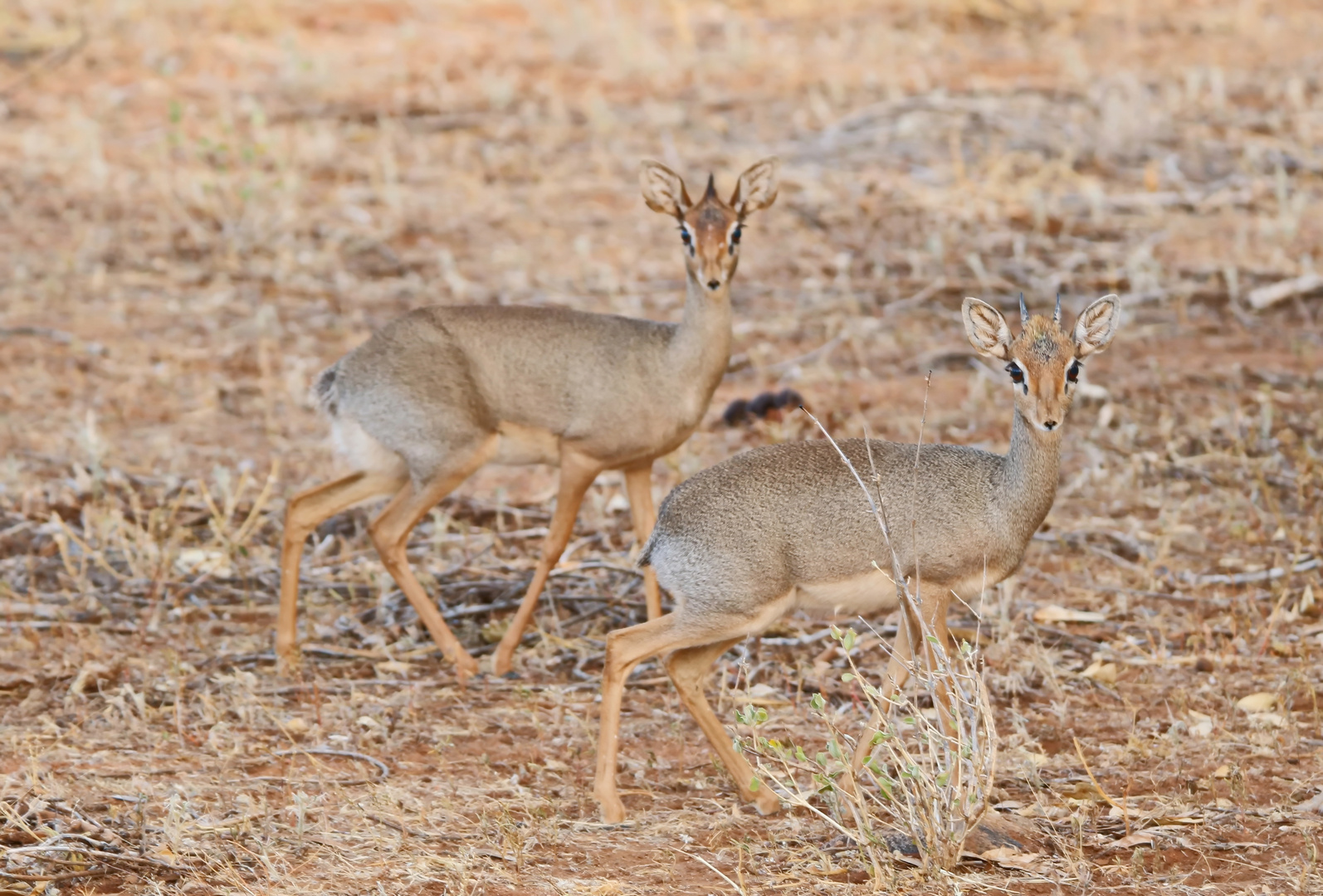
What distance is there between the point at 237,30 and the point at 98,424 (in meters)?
8.15

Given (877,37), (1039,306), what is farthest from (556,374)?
(877,37)

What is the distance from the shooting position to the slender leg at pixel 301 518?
595 centimetres

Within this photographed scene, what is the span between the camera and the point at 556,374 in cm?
610

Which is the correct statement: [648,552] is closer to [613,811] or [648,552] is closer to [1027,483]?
[613,811]

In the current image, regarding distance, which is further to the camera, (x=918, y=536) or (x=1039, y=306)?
(x=1039, y=306)

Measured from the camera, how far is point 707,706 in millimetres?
4883

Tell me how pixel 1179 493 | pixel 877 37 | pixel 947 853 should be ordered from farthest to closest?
1. pixel 877 37
2. pixel 1179 493
3. pixel 947 853

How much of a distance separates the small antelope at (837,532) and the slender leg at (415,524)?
1.31 metres

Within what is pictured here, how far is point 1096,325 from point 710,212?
5.38ft

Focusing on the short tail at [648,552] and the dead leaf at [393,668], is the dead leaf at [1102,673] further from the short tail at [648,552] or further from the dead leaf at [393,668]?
the dead leaf at [393,668]

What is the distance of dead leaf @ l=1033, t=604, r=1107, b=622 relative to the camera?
6035mm

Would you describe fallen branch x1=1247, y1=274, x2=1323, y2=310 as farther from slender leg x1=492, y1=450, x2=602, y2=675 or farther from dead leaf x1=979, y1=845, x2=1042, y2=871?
dead leaf x1=979, y1=845, x2=1042, y2=871

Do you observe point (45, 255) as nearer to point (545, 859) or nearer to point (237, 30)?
point (237, 30)

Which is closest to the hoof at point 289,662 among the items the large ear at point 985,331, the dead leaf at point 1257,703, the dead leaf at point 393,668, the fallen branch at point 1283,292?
the dead leaf at point 393,668
